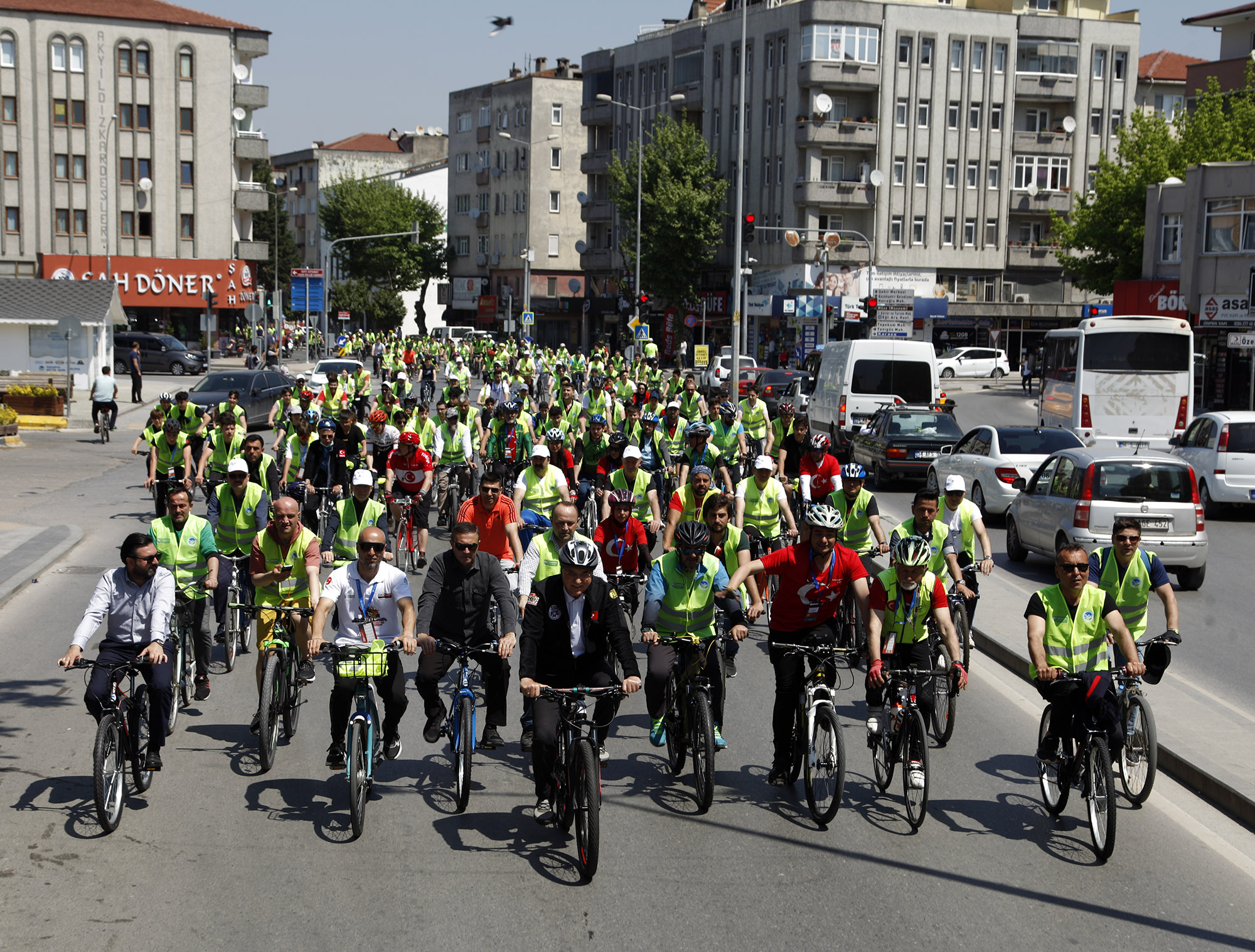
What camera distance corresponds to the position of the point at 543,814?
7.43 meters

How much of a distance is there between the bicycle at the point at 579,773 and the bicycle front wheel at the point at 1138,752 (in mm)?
2952

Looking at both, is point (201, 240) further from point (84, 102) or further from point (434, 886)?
point (434, 886)

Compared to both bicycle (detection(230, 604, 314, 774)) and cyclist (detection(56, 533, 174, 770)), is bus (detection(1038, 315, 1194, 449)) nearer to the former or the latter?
bicycle (detection(230, 604, 314, 774))

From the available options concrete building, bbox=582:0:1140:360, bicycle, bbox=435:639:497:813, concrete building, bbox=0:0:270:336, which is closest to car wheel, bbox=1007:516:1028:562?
bicycle, bbox=435:639:497:813

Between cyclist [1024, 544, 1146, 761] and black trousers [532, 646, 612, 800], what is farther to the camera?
cyclist [1024, 544, 1146, 761]

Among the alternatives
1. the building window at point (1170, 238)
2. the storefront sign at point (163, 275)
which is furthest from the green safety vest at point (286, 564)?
the storefront sign at point (163, 275)

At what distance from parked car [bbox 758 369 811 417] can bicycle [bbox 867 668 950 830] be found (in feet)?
104

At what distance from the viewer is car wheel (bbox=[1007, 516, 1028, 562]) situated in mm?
Result: 17578

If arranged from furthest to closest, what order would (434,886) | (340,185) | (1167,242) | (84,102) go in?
1. (340,185)
2. (84,102)
3. (1167,242)
4. (434,886)

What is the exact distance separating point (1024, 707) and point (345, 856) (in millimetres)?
5609

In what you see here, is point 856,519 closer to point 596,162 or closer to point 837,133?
point 837,133

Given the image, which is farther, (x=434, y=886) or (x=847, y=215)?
(x=847, y=215)

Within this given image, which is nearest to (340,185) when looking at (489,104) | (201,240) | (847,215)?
(489,104)

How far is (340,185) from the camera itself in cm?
10031
